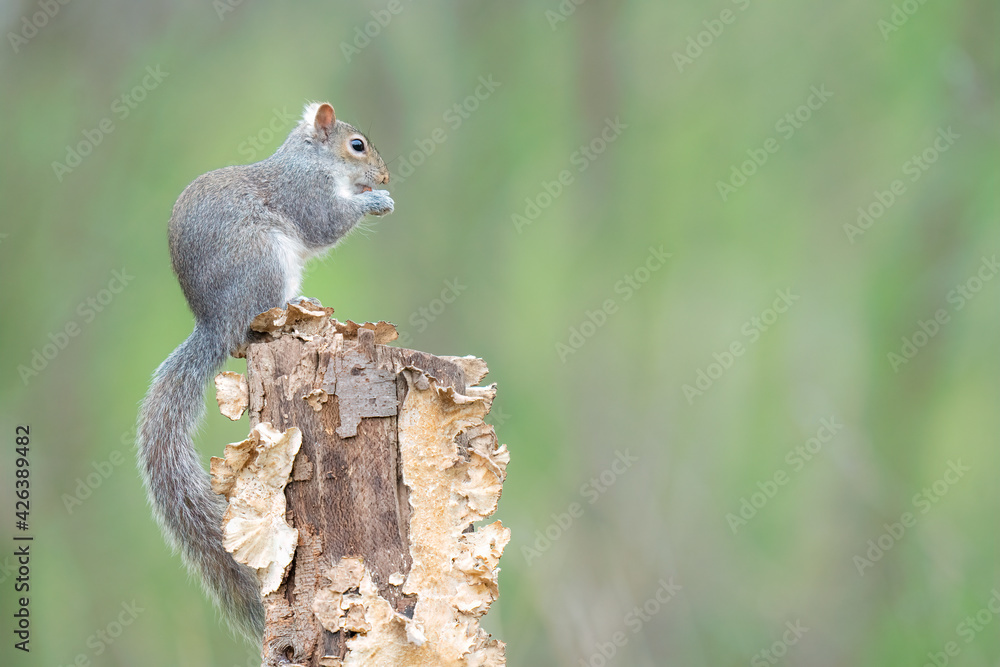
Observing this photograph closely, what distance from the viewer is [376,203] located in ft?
9.87

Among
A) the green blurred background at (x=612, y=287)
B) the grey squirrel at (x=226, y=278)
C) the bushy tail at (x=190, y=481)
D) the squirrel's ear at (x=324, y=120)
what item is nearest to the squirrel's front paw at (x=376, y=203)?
the grey squirrel at (x=226, y=278)

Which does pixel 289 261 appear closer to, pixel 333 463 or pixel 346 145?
pixel 346 145

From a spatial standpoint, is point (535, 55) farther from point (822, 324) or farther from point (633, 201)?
point (822, 324)

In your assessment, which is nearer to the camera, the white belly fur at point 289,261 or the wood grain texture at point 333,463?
the wood grain texture at point 333,463

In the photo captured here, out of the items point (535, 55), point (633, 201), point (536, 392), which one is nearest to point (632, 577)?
point (536, 392)

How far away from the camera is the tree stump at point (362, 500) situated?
1782 mm

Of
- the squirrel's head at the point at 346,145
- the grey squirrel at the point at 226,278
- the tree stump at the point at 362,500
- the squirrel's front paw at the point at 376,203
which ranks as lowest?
the tree stump at the point at 362,500

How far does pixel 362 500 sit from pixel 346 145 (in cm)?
168

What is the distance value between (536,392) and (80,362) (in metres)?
2.57

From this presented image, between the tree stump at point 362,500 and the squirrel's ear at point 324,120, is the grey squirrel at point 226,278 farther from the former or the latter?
the tree stump at point 362,500

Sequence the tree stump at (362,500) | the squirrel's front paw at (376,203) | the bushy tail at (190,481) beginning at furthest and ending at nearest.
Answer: the squirrel's front paw at (376,203)
the bushy tail at (190,481)
the tree stump at (362,500)

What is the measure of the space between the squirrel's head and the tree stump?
131 centimetres

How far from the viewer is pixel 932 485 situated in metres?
4.95

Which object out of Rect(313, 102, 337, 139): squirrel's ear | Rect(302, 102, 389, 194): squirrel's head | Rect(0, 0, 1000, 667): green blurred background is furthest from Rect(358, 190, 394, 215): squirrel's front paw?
Rect(0, 0, 1000, 667): green blurred background
